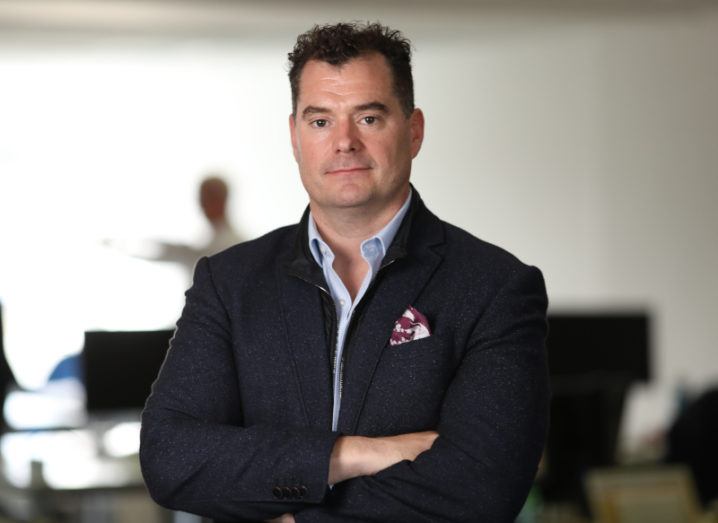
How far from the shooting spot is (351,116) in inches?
69.2

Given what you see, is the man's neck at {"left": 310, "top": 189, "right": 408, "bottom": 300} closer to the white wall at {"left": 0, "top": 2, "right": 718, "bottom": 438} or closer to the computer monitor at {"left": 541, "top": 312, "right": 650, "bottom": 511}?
the computer monitor at {"left": 541, "top": 312, "right": 650, "bottom": 511}

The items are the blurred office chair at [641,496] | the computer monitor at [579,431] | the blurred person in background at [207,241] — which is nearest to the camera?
the blurred office chair at [641,496]

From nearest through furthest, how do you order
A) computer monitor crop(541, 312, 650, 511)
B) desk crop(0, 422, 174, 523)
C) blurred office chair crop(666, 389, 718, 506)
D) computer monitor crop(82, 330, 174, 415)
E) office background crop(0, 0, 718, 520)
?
computer monitor crop(82, 330, 174, 415) → desk crop(0, 422, 174, 523) → blurred office chair crop(666, 389, 718, 506) → computer monitor crop(541, 312, 650, 511) → office background crop(0, 0, 718, 520)

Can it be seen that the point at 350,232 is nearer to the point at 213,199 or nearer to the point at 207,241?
the point at 213,199

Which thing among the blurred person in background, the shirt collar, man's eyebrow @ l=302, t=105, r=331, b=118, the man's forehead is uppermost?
the man's forehead

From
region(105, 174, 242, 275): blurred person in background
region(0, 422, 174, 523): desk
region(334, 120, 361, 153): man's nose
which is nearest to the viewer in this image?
region(334, 120, 361, 153): man's nose

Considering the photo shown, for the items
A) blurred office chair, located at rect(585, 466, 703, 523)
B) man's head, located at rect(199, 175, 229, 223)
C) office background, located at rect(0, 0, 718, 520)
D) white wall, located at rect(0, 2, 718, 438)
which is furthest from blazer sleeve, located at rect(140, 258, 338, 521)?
white wall, located at rect(0, 2, 718, 438)

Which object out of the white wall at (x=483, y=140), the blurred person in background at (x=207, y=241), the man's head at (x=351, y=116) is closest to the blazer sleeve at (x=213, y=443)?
the man's head at (x=351, y=116)

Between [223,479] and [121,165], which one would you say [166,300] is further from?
[223,479]

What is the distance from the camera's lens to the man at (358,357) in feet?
5.78

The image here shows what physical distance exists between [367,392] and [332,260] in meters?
0.21

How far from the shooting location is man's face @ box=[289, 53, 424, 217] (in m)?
1.75

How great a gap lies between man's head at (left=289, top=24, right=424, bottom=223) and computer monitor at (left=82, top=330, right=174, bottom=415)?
2412 mm

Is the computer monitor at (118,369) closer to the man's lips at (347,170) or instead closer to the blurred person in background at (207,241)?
the blurred person in background at (207,241)
